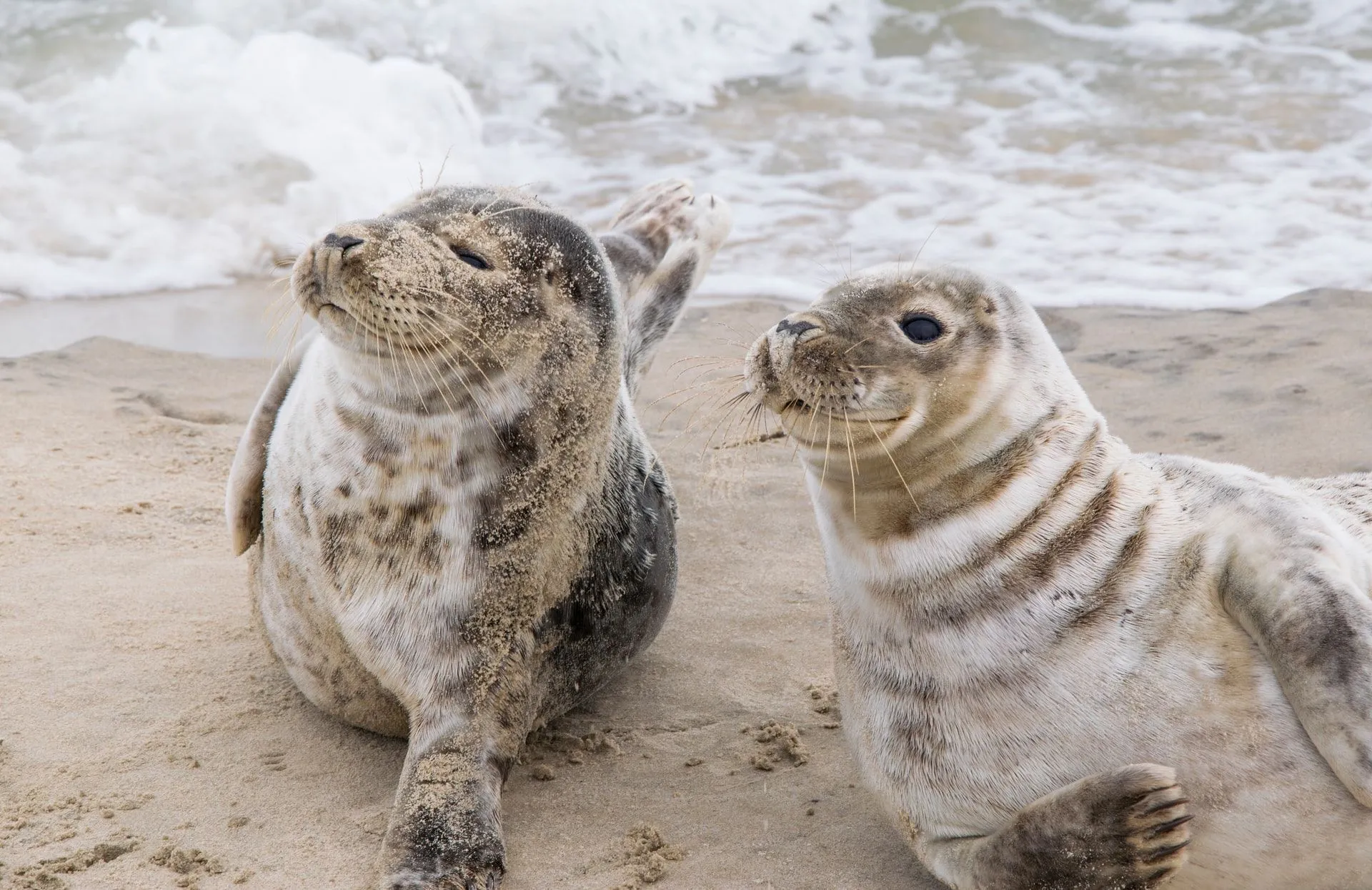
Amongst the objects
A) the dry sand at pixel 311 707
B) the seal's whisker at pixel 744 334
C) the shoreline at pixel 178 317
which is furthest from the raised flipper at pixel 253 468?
the seal's whisker at pixel 744 334

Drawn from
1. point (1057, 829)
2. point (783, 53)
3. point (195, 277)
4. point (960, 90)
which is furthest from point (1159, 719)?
point (783, 53)

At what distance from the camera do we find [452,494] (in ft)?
11.4

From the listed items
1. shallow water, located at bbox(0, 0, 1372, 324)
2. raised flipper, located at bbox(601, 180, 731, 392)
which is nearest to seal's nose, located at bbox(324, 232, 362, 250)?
raised flipper, located at bbox(601, 180, 731, 392)

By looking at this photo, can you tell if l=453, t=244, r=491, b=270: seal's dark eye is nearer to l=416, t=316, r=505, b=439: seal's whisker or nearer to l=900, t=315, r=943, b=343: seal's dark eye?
l=416, t=316, r=505, b=439: seal's whisker

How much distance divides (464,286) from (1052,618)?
147 cm

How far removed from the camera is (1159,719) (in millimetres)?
2738

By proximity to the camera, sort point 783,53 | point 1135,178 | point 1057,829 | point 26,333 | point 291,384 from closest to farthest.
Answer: point 1057,829, point 291,384, point 26,333, point 1135,178, point 783,53

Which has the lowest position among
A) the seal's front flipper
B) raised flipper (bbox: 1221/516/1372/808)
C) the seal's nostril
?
the seal's front flipper

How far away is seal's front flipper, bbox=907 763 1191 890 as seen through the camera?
2.56 m

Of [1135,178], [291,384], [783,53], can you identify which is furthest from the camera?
[783,53]

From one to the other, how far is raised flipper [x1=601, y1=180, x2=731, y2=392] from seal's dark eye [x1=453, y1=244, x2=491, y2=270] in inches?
55.4

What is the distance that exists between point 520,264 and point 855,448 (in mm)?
1074

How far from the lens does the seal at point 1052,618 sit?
2.62 m

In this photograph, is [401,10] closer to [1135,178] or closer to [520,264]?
[1135,178]
